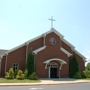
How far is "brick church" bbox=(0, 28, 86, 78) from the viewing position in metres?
27.5

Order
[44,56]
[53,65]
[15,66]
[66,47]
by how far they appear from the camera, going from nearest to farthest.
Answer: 1. [44,56]
2. [53,65]
3. [15,66]
4. [66,47]

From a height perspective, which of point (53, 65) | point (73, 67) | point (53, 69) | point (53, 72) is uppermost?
point (53, 65)

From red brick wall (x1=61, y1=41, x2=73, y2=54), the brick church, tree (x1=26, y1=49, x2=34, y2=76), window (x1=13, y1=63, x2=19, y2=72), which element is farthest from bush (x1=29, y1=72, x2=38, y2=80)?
red brick wall (x1=61, y1=41, x2=73, y2=54)

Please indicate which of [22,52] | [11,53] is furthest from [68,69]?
[11,53]

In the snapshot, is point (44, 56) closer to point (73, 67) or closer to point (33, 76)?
point (33, 76)

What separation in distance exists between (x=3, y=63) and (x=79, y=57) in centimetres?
1652

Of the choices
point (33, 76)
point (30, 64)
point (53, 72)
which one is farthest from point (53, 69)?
point (33, 76)

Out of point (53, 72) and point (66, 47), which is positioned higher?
point (66, 47)

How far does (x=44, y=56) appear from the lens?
27906 millimetres

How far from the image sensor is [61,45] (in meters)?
32.0

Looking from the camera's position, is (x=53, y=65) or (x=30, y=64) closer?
(x=30, y=64)

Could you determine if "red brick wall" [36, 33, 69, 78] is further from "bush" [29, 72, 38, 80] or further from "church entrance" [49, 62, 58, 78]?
"bush" [29, 72, 38, 80]

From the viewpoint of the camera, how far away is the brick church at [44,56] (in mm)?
27484

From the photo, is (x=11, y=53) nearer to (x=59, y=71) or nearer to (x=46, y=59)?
(x=46, y=59)
